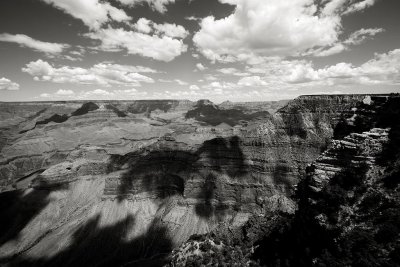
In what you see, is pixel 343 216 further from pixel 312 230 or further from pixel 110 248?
pixel 110 248

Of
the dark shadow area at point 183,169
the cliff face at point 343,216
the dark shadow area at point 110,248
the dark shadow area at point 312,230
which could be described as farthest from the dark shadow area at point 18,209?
the dark shadow area at point 312,230

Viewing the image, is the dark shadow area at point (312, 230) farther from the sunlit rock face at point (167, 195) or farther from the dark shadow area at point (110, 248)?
the dark shadow area at point (110, 248)

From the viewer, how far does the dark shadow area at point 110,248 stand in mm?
116750

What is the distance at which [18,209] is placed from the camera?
5915 inches

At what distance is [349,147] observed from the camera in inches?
2256

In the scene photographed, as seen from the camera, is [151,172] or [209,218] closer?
[209,218]

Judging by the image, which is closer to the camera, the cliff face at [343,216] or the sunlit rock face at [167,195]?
the cliff face at [343,216]

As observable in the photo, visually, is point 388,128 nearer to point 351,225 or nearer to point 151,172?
point 351,225

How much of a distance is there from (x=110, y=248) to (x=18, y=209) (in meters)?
57.6

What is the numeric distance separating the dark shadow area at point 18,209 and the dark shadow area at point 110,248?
20.6m

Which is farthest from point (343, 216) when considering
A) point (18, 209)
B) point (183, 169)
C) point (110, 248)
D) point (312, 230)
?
point (18, 209)

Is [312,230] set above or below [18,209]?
above

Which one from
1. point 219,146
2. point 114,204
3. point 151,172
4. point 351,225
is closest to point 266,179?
point 219,146

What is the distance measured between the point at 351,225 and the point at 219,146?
9554cm
